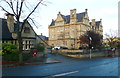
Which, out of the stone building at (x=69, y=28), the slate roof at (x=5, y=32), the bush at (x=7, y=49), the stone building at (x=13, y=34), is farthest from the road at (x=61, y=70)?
the stone building at (x=69, y=28)

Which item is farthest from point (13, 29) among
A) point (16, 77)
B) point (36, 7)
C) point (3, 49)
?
point (16, 77)

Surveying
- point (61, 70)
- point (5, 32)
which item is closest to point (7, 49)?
point (5, 32)

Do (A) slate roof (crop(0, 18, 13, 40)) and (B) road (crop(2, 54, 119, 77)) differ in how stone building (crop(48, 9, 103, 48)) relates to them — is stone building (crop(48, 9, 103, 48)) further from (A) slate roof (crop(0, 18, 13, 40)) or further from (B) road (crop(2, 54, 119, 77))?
(B) road (crop(2, 54, 119, 77))

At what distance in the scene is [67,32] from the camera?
67.9m

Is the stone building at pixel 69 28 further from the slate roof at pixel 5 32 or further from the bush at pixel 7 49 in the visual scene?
the bush at pixel 7 49

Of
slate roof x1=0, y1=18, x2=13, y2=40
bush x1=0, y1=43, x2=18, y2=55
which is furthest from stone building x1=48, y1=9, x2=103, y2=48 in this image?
bush x1=0, y1=43, x2=18, y2=55

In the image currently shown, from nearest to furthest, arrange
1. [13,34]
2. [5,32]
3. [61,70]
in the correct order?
1. [61,70]
2. [5,32]
3. [13,34]

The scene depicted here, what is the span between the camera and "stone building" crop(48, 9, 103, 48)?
63344mm

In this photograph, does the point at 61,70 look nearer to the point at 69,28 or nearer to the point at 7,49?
the point at 7,49

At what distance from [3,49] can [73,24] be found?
4599 cm

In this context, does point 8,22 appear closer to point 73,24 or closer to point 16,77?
point 16,77

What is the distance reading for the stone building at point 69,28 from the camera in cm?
6334

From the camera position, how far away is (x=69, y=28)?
66188mm

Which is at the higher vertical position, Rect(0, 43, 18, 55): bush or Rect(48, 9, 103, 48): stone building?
Rect(48, 9, 103, 48): stone building
